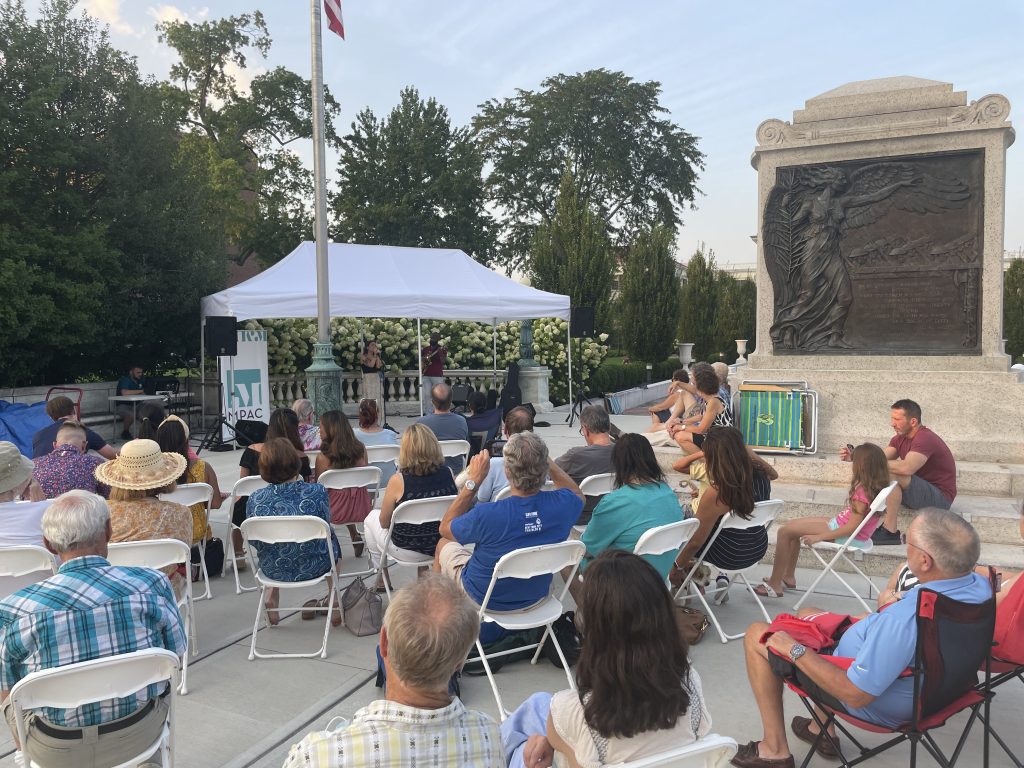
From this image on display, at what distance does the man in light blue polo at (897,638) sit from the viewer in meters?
2.45

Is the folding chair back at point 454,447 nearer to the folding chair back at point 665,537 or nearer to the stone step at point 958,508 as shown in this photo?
the stone step at point 958,508

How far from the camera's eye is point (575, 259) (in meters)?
23.3

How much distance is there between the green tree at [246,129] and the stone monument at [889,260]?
23.3 m

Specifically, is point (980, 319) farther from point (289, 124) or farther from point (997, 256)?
point (289, 124)

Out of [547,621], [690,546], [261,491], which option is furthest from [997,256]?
[261,491]

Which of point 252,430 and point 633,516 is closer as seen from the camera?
point 633,516

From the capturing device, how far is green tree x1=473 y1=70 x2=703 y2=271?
37.2m

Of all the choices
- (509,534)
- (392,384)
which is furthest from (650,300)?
(509,534)

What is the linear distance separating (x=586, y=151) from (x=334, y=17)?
30.2 meters

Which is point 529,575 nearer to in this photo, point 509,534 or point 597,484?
point 509,534

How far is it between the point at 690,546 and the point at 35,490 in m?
3.85

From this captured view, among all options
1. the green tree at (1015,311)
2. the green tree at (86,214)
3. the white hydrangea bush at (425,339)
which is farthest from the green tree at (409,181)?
the green tree at (1015,311)

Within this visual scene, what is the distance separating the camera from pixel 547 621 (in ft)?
11.5

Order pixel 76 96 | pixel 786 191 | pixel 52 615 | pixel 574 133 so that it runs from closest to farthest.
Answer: pixel 52 615
pixel 786 191
pixel 76 96
pixel 574 133
